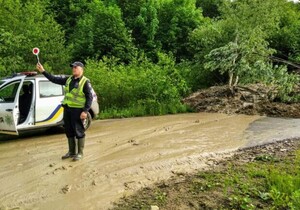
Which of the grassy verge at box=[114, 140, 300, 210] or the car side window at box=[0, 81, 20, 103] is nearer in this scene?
the grassy verge at box=[114, 140, 300, 210]

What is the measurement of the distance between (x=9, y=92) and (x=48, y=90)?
3.70 ft

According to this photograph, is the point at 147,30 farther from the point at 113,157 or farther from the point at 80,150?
the point at 80,150

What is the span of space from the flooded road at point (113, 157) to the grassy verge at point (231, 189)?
0.49 m

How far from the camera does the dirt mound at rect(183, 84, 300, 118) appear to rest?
15633 mm

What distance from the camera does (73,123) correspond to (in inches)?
306

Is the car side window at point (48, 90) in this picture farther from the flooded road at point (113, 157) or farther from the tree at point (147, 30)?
the tree at point (147, 30)

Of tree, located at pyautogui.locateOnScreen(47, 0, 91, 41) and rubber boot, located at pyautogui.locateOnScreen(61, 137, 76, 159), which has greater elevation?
tree, located at pyautogui.locateOnScreen(47, 0, 91, 41)

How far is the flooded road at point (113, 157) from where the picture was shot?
5.99 meters

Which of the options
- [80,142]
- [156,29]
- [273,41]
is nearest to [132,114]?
[80,142]

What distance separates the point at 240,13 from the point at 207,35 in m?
3.08

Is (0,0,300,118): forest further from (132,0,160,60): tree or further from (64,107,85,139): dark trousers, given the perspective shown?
(64,107,85,139): dark trousers

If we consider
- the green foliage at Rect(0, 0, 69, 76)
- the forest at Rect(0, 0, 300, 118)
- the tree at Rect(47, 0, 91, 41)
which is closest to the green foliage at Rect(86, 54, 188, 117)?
the forest at Rect(0, 0, 300, 118)

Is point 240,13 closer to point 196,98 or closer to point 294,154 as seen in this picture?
point 196,98

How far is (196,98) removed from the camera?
18891 mm
